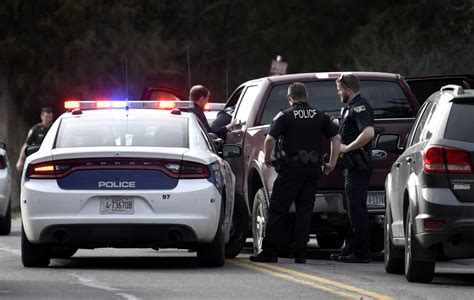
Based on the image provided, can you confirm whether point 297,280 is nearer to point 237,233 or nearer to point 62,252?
point 237,233

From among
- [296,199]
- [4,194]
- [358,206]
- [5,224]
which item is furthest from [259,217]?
[5,224]

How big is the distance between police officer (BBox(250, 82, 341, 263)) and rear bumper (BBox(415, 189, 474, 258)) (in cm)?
310

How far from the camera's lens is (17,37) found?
4088 cm

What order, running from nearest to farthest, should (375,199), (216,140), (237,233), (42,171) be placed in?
(42,171) < (237,233) < (375,199) < (216,140)

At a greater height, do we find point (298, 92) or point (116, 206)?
point (298, 92)

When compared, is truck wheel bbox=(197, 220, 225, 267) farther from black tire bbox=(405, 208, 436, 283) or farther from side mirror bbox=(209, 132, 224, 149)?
side mirror bbox=(209, 132, 224, 149)

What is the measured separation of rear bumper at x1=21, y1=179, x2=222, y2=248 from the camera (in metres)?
15.6

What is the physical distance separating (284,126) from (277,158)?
374mm

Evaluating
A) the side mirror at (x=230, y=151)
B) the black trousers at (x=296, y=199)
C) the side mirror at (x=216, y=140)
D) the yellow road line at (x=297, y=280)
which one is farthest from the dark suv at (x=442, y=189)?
the side mirror at (x=216, y=140)

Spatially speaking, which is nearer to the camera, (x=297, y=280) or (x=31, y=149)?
(x=297, y=280)

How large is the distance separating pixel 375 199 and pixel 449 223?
4.26 m

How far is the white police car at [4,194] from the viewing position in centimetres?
2319

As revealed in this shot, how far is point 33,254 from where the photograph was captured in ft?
52.7

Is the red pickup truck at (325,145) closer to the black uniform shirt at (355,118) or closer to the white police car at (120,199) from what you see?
the black uniform shirt at (355,118)
